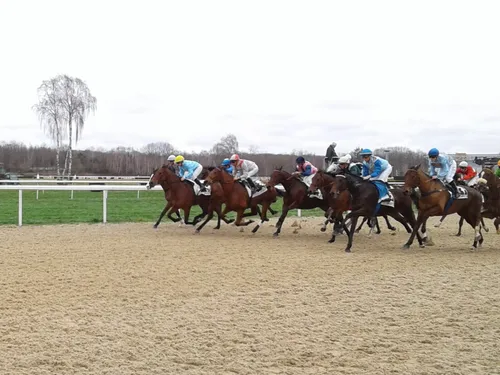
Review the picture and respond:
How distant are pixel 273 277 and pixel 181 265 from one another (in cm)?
161

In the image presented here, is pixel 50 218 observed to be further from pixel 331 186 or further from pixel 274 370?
pixel 274 370

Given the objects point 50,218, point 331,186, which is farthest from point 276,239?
point 50,218

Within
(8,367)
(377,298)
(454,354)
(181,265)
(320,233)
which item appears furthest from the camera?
(320,233)

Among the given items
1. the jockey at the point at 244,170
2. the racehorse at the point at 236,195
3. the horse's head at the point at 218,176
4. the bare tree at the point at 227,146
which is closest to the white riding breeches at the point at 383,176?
the racehorse at the point at 236,195

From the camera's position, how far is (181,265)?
834cm

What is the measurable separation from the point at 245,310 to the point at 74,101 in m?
37.0

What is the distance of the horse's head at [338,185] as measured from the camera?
10.9 m

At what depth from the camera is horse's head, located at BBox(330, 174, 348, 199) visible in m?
10.9

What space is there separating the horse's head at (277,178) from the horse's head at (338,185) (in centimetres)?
182

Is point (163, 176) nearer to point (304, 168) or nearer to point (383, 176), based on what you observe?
point (304, 168)

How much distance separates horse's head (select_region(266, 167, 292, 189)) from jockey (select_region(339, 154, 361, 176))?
1455 mm

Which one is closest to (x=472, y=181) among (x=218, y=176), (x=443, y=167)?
(x=443, y=167)

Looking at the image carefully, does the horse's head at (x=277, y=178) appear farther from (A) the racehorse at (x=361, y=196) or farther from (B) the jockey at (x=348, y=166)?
(A) the racehorse at (x=361, y=196)

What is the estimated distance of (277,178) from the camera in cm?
1255
